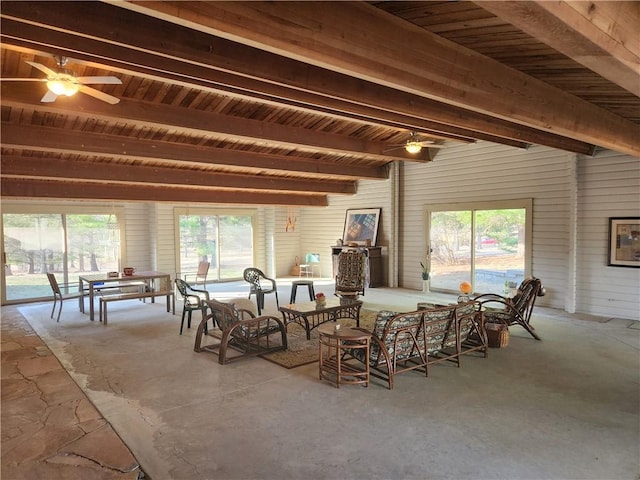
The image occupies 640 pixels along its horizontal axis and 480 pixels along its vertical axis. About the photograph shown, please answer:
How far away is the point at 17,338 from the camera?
6230mm

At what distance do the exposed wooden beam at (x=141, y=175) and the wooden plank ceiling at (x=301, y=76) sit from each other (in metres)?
0.03

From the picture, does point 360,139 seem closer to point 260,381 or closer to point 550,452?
point 260,381

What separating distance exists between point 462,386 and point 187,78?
403 centimetres

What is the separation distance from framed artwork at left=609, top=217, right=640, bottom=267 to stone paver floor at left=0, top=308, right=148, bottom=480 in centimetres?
766

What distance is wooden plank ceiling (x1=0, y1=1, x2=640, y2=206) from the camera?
7.21 feet

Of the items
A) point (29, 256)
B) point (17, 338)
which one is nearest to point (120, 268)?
point (29, 256)

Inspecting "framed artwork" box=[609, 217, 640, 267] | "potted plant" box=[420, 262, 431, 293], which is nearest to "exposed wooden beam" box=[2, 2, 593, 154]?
"framed artwork" box=[609, 217, 640, 267]

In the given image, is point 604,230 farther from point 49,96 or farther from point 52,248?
point 52,248

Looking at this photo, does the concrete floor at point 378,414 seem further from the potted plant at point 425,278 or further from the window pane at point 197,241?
the window pane at point 197,241

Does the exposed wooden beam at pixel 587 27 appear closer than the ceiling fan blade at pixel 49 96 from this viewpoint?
Yes

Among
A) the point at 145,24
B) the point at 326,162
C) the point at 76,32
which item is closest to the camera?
the point at 76,32

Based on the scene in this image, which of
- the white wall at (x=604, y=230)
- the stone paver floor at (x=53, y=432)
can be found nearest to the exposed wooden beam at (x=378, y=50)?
the stone paver floor at (x=53, y=432)

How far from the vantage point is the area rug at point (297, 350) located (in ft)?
16.4

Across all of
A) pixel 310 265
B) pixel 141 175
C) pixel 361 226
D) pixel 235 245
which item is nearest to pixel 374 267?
pixel 361 226
